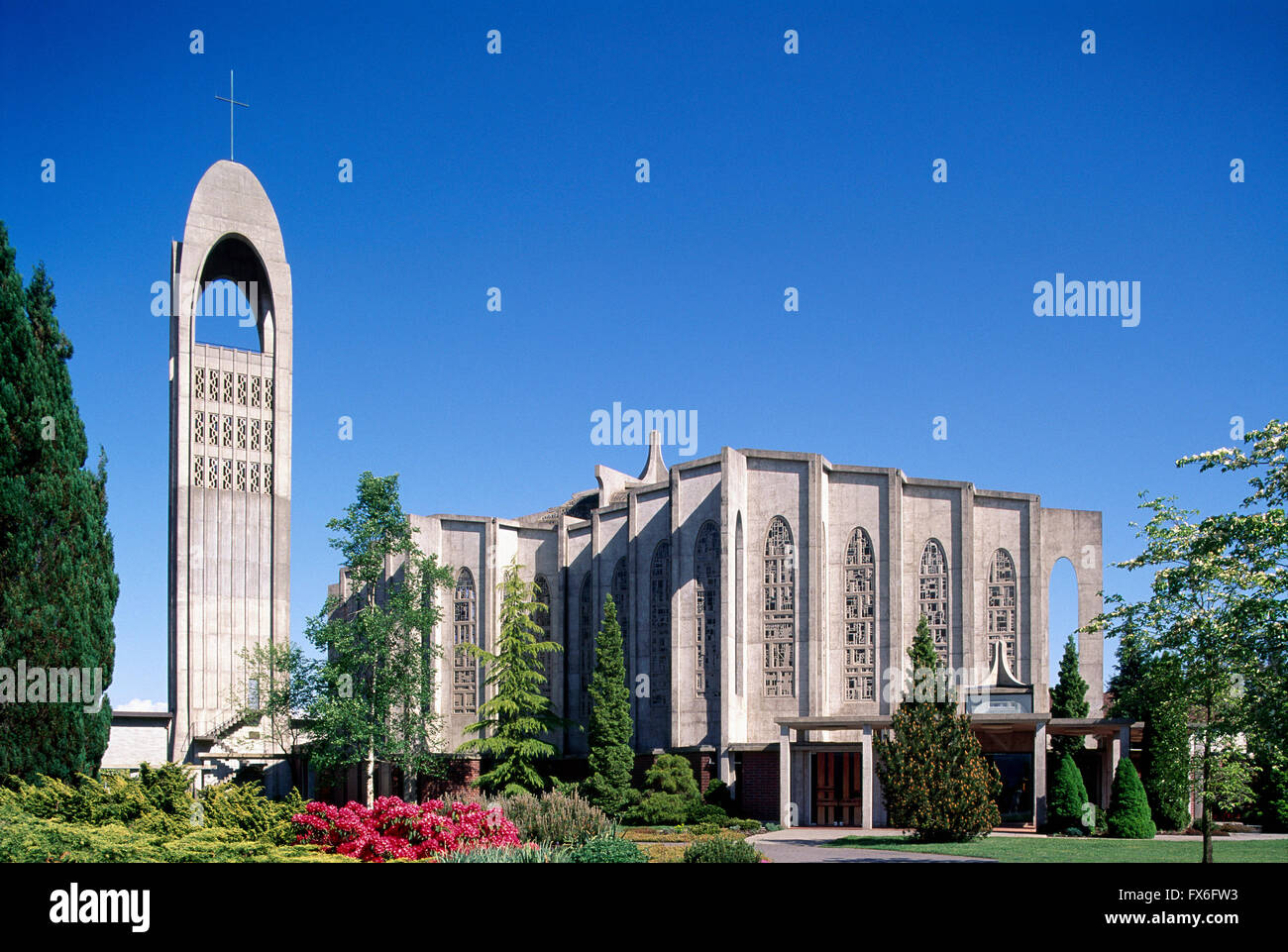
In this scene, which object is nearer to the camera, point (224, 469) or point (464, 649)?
point (464, 649)

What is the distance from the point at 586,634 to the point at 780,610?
33.2 ft

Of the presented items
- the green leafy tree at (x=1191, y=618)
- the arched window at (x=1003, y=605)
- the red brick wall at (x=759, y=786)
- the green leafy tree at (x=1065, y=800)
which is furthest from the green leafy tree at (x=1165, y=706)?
the arched window at (x=1003, y=605)

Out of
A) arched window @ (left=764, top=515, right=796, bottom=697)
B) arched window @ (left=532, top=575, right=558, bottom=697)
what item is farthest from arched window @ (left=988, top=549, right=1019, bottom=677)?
arched window @ (left=532, top=575, right=558, bottom=697)

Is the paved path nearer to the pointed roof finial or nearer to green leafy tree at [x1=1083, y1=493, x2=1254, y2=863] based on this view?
green leafy tree at [x1=1083, y1=493, x2=1254, y2=863]

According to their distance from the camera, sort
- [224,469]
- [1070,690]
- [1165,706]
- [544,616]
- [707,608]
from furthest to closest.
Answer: [224,469]
[544,616]
[1070,690]
[707,608]
[1165,706]

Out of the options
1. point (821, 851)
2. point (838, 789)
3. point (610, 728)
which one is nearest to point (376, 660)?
point (610, 728)

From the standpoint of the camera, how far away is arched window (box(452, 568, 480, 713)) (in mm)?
49625

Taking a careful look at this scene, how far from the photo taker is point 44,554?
2612 cm

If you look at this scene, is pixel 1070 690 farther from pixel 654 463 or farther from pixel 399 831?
pixel 399 831

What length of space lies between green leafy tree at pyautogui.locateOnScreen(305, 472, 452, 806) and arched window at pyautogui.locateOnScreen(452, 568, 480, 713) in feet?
22.0

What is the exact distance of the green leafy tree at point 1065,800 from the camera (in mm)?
33500
